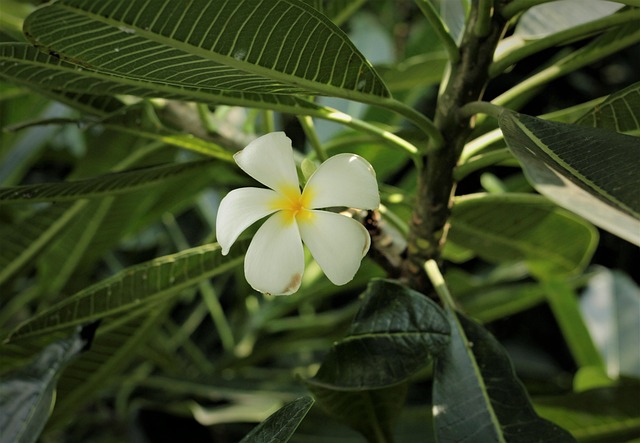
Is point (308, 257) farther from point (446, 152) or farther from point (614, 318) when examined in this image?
point (614, 318)

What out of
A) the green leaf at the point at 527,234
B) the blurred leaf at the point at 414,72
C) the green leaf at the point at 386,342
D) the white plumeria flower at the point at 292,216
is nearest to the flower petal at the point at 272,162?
the white plumeria flower at the point at 292,216

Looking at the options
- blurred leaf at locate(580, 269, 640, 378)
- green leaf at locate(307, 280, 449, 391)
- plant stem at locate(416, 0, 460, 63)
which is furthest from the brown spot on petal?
blurred leaf at locate(580, 269, 640, 378)

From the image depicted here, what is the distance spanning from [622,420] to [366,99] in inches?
20.5

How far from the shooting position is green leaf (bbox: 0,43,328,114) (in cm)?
55

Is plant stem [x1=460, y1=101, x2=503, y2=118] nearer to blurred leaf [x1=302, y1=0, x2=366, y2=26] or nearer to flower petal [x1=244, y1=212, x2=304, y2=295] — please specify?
flower petal [x1=244, y1=212, x2=304, y2=295]

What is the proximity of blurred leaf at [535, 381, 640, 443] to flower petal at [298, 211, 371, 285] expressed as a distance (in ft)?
1.43

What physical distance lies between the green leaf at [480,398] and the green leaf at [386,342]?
0.02 meters

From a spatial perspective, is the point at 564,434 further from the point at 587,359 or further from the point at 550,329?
the point at 550,329

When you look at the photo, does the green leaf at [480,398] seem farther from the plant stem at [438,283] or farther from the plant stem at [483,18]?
the plant stem at [483,18]

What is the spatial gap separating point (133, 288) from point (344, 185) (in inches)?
10.7

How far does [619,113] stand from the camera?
553 mm

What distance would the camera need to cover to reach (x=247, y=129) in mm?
806

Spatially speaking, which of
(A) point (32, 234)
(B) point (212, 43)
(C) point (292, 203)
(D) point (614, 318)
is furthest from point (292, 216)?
(D) point (614, 318)

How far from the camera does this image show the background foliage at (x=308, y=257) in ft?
1.55
